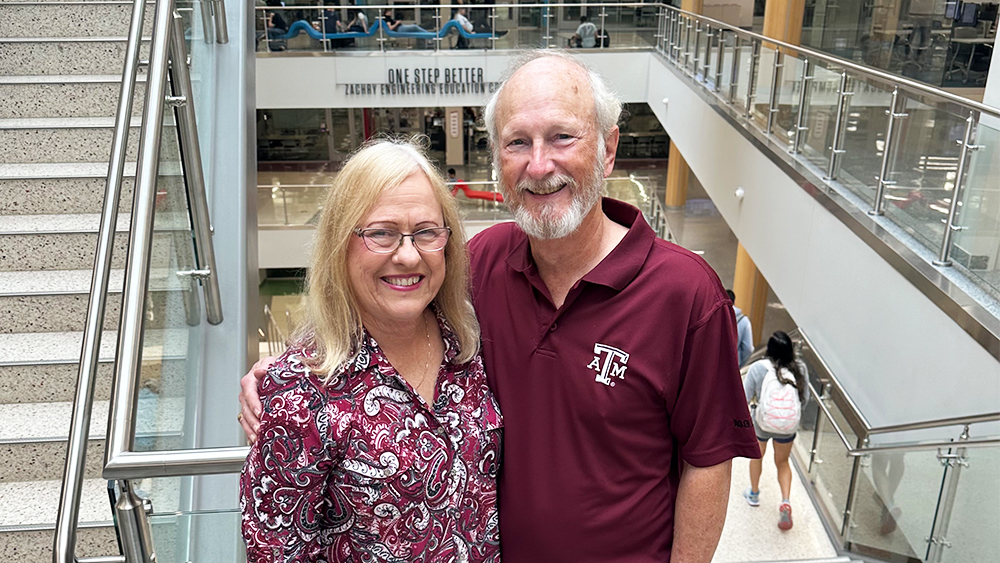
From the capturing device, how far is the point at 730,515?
5.95 meters

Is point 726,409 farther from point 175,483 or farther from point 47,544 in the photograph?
point 47,544

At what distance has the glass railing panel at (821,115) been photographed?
6.13 metres

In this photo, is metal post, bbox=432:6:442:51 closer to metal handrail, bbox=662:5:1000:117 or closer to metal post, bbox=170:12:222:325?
metal handrail, bbox=662:5:1000:117

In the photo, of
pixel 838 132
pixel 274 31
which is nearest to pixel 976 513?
pixel 838 132

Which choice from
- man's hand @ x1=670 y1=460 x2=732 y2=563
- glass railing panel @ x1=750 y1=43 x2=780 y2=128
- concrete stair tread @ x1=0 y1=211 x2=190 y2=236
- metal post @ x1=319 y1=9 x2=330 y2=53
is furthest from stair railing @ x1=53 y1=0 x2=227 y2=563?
metal post @ x1=319 y1=9 x2=330 y2=53

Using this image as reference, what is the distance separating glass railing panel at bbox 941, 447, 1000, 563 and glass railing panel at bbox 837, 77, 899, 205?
7.00ft

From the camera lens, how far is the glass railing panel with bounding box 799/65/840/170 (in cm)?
613

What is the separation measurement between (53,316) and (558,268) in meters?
2.29

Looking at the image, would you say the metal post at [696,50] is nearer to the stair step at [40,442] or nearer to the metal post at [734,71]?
the metal post at [734,71]

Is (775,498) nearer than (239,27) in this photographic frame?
No

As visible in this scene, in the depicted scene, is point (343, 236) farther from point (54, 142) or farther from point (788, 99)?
point (788, 99)

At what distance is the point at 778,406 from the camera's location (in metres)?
5.71

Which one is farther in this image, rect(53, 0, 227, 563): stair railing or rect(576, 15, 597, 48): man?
rect(576, 15, 597, 48): man

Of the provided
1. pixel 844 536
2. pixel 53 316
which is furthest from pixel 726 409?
pixel 844 536
